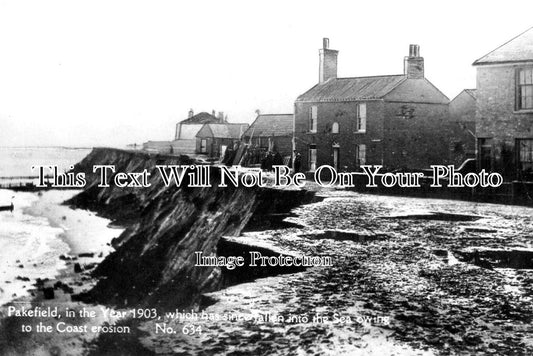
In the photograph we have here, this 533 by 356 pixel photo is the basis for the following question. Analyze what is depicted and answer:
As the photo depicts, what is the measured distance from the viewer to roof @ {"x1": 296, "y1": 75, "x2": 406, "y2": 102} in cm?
2261

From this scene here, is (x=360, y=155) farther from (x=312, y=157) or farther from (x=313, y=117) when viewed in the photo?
(x=313, y=117)

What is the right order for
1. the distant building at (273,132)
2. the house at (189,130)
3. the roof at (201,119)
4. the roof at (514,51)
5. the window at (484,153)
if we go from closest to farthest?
the roof at (514,51)
the window at (484,153)
the distant building at (273,132)
the house at (189,130)
the roof at (201,119)

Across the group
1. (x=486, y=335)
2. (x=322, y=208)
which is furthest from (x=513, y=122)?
(x=486, y=335)

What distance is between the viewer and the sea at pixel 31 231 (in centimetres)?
1328

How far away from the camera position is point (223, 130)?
43.3 meters

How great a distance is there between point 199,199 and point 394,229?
30.1ft

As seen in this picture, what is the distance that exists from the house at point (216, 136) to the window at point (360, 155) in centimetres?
2008

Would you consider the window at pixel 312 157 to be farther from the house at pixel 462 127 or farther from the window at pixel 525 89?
the window at pixel 525 89

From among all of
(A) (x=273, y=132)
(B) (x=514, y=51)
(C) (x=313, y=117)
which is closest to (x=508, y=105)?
(B) (x=514, y=51)

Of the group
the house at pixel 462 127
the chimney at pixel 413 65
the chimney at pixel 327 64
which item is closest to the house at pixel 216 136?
the chimney at pixel 327 64

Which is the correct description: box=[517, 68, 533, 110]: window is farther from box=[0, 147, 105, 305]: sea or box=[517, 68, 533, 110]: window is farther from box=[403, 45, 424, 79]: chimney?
box=[0, 147, 105, 305]: sea

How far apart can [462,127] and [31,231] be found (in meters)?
19.4

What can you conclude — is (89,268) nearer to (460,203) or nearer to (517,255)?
(460,203)

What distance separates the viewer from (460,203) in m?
11.9
